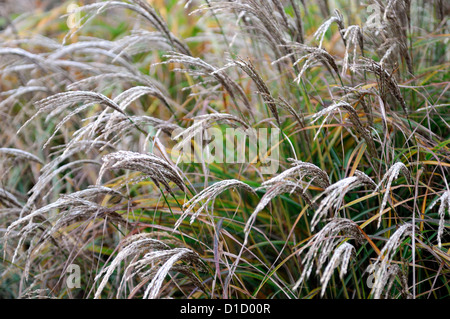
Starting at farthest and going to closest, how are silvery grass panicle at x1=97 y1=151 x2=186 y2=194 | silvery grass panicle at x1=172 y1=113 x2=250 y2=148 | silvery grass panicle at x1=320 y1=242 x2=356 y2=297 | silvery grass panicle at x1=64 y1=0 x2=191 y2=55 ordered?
silvery grass panicle at x1=64 y1=0 x2=191 y2=55, silvery grass panicle at x1=172 y1=113 x2=250 y2=148, silvery grass panicle at x1=97 y1=151 x2=186 y2=194, silvery grass panicle at x1=320 y1=242 x2=356 y2=297

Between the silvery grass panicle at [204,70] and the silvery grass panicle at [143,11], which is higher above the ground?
the silvery grass panicle at [143,11]


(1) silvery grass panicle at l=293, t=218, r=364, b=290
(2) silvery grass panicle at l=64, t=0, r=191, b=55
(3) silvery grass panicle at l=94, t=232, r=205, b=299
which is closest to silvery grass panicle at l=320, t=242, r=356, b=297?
(1) silvery grass panicle at l=293, t=218, r=364, b=290

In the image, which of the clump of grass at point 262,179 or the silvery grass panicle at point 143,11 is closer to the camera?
the clump of grass at point 262,179

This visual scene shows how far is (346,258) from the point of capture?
1.17 m

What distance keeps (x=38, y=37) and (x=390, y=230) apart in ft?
8.76

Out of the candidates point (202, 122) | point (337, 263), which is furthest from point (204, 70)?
point (337, 263)

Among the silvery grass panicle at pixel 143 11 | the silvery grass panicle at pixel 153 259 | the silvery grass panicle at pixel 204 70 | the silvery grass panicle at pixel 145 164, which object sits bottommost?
the silvery grass panicle at pixel 153 259

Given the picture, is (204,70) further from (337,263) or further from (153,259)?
(337,263)

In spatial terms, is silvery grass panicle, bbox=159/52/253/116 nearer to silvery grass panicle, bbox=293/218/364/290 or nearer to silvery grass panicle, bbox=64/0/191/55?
silvery grass panicle, bbox=64/0/191/55

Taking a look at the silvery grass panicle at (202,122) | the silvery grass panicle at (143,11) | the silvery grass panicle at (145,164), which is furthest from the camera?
the silvery grass panicle at (143,11)

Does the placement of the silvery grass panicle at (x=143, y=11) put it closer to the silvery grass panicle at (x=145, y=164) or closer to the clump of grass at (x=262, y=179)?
the clump of grass at (x=262, y=179)

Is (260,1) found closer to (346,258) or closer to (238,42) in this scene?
(346,258)

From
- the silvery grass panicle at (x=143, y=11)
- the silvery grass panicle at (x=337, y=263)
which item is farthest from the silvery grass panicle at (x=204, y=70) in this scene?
the silvery grass panicle at (x=337, y=263)
